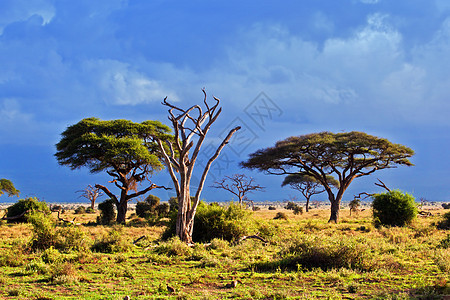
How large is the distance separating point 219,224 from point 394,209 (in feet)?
42.2

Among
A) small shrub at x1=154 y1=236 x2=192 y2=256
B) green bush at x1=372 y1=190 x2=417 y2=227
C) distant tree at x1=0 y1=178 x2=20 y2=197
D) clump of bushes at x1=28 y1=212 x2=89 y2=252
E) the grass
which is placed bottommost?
the grass

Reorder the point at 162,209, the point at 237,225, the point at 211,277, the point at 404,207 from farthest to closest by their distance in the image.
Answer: the point at 162,209, the point at 404,207, the point at 237,225, the point at 211,277

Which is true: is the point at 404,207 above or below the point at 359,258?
above

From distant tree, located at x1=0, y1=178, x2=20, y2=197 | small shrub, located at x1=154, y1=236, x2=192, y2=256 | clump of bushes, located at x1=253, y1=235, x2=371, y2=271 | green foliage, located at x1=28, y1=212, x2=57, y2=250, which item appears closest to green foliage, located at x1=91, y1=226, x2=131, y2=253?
small shrub, located at x1=154, y1=236, x2=192, y2=256

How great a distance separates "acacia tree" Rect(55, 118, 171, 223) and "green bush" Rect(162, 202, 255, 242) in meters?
11.7

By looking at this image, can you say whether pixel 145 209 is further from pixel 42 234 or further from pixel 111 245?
pixel 42 234

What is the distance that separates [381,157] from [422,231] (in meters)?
11.8

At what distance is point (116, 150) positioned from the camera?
24.7 meters

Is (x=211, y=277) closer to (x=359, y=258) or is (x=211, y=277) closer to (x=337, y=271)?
(x=337, y=271)

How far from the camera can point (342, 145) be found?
2591 cm

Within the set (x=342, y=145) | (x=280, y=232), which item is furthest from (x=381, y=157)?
(x=280, y=232)

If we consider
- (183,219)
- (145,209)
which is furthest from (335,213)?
(183,219)

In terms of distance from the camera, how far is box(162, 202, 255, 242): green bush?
563 inches

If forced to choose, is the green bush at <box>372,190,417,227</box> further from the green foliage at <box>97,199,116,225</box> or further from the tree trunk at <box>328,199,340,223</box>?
the green foliage at <box>97,199,116,225</box>
